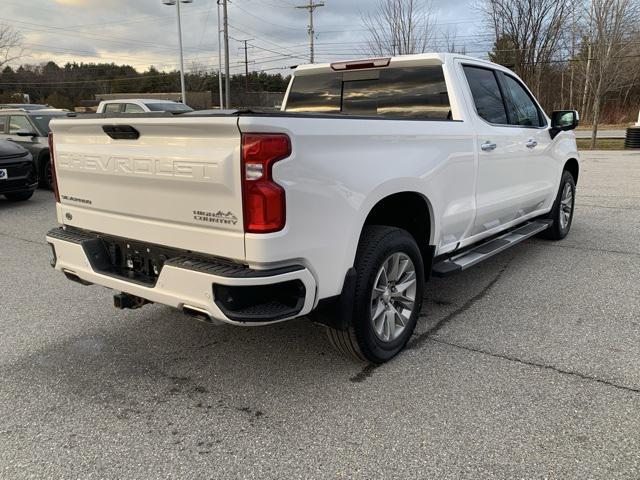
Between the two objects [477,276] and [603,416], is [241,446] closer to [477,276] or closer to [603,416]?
[603,416]

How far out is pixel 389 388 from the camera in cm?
314

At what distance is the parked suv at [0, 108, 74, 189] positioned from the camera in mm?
10930

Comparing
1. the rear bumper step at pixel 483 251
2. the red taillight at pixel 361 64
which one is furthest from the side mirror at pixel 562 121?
the red taillight at pixel 361 64

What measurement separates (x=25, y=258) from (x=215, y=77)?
74955mm

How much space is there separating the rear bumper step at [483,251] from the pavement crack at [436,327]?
1.31 ft

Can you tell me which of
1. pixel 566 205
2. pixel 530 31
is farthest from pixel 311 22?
pixel 566 205

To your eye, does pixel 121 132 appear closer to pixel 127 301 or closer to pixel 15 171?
pixel 127 301

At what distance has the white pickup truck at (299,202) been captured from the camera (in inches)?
99.5

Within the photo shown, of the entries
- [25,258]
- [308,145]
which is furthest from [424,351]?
[25,258]

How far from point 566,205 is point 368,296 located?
4611 millimetres

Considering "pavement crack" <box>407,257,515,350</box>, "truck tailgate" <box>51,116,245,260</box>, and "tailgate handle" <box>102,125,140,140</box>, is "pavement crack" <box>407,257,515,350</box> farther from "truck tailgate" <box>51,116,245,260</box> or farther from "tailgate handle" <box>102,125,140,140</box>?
"tailgate handle" <box>102,125,140,140</box>

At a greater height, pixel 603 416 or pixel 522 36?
pixel 522 36

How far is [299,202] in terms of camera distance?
2584 mm

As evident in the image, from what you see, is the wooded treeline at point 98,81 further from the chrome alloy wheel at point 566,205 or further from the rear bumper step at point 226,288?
the rear bumper step at point 226,288
